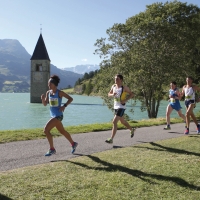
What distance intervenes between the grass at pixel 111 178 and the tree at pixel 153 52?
1608 centimetres

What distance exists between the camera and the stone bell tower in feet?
335

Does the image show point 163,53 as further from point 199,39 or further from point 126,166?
point 126,166

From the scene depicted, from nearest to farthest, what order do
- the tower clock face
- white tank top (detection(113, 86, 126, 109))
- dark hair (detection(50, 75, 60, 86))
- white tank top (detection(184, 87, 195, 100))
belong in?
1. dark hair (detection(50, 75, 60, 86))
2. white tank top (detection(113, 86, 126, 109))
3. white tank top (detection(184, 87, 195, 100))
4. the tower clock face

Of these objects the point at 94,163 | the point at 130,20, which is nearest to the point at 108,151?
the point at 94,163

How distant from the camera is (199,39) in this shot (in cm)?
2438

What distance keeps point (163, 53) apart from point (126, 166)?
19.2 meters

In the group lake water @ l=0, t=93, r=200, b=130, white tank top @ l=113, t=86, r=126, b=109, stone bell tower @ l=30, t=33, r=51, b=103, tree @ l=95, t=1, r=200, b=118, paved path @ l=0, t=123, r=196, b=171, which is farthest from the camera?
stone bell tower @ l=30, t=33, r=51, b=103

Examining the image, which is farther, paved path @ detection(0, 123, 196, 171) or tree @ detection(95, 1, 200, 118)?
tree @ detection(95, 1, 200, 118)

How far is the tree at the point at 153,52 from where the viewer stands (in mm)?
23219

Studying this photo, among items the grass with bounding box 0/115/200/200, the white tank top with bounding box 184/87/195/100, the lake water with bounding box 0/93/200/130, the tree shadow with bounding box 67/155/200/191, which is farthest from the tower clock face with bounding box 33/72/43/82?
the tree shadow with bounding box 67/155/200/191

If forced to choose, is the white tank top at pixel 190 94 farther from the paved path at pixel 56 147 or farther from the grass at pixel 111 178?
the grass at pixel 111 178

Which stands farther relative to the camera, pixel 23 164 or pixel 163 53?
pixel 163 53

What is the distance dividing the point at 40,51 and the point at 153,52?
87459 mm

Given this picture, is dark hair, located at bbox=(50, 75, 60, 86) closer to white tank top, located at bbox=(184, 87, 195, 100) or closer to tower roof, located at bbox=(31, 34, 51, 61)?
white tank top, located at bbox=(184, 87, 195, 100)
